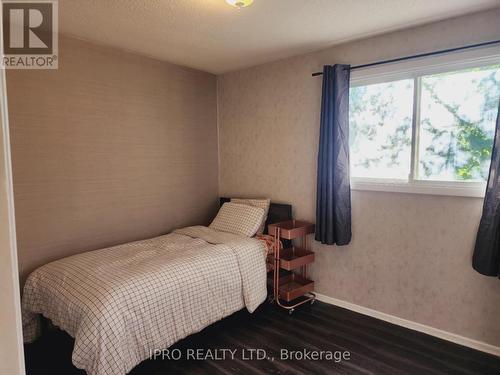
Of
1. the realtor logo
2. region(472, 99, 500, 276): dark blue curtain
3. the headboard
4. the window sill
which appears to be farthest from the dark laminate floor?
the realtor logo

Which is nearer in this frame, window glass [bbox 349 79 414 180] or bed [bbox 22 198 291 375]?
bed [bbox 22 198 291 375]

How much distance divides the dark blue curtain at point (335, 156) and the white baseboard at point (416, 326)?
0.62m

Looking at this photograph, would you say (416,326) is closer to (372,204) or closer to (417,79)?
(372,204)

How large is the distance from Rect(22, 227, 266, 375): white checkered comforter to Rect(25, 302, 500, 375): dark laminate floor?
20 cm

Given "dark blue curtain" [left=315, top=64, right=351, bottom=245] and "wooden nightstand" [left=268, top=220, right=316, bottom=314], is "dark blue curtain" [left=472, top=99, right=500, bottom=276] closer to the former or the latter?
"dark blue curtain" [left=315, top=64, right=351, bottom=245]

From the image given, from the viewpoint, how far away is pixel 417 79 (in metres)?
2.38

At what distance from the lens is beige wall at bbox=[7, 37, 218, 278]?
7.74ft

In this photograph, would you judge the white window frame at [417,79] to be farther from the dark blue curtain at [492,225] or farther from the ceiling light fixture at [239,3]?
the ceiling light fixture at [239,3]

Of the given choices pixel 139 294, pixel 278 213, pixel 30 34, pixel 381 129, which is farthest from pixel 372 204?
pixel 30 34

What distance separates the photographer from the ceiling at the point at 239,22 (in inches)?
78.5

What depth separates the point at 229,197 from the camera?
12.3 ft

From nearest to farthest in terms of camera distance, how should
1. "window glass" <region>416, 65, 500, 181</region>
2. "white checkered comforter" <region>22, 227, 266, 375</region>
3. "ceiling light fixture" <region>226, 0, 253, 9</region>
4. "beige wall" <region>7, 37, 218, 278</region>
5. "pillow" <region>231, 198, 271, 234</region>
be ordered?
"white checkered comforter" <region>22, 227, 266, 375</region> → "ceiling light fixture" <region>226, 0, 253, 9</region> → "window glass" <region>416, 65, 500, 181</region> → "beige wall" <region>7, 37, 218, 278</region> → "pillow" <region>231, 198, 271, 234</region>

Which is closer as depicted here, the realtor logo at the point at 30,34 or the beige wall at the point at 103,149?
the realtor logo at the point at 30,34

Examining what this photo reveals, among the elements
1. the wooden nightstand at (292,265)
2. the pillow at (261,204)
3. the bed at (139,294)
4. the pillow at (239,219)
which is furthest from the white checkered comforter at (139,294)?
the pillow at (261,204)
